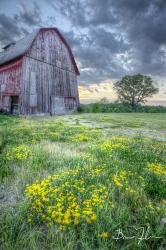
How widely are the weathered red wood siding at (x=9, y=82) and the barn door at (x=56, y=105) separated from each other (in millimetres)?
4843

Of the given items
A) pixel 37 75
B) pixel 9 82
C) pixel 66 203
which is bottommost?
pixel 66 203

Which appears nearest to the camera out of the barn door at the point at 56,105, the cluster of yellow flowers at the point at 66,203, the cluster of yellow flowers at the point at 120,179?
the cluster of yellow flowers at the point at 66,203

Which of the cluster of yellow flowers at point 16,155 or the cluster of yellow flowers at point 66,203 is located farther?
the cluster of yellow flowers at point 16,155

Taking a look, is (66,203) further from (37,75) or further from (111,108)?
(111,108)

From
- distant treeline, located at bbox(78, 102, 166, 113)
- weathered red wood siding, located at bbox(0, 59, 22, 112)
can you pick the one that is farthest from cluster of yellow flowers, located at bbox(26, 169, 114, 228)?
distant treeline, located at bbox(78, 102, 166, 113)

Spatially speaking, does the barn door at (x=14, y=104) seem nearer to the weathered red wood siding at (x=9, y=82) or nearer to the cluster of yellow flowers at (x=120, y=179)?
the weathered red wood siding at (x=9, y=82)

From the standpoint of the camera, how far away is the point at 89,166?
14.8ft

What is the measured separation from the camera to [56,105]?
984 inches

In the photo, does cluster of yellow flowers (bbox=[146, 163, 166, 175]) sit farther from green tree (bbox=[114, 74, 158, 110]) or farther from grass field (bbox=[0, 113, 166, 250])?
green tree (bbox=[114, 74, 158, 110])

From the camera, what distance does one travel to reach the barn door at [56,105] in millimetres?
24184

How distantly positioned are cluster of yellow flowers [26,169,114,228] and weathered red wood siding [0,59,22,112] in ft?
62.2

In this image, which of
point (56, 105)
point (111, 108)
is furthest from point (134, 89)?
point (56, 105)

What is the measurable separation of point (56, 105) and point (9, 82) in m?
6.61

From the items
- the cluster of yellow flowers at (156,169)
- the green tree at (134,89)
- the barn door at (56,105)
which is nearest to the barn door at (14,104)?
the barn door at (56,105)
